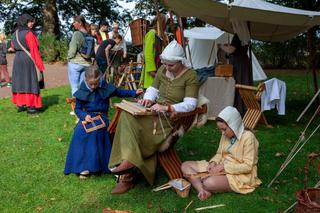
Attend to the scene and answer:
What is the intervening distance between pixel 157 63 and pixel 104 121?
1665 millimetres

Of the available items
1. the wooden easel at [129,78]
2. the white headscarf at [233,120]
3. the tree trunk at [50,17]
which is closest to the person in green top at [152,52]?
the white headscarf at [233,120]

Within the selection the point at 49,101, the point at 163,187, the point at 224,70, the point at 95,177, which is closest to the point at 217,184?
the point at 163,187

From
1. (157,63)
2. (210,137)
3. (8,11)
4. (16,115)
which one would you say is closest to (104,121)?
(157,63)

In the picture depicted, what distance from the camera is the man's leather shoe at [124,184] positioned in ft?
13.4

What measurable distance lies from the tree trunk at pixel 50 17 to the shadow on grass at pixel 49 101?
34.7 ft

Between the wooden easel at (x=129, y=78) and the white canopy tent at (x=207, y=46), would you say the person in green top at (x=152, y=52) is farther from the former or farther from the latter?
the white canopy tent at (x=207, y=46)

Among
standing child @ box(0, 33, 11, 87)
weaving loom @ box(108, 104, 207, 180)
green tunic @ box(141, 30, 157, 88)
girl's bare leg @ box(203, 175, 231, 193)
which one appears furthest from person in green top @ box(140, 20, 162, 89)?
standing child @ box(0, 33, 11, 87)

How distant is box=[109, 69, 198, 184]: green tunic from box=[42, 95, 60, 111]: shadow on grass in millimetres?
4822

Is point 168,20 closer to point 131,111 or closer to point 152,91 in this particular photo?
point 152,91

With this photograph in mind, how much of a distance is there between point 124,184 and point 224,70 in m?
3.53

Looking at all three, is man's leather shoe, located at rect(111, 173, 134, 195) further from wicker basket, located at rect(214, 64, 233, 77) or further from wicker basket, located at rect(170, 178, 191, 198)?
wicker basket, located at rect(214, 64, 233, 77)

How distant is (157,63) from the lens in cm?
591

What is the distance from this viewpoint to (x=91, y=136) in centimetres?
447

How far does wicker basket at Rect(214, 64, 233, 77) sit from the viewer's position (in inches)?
277
